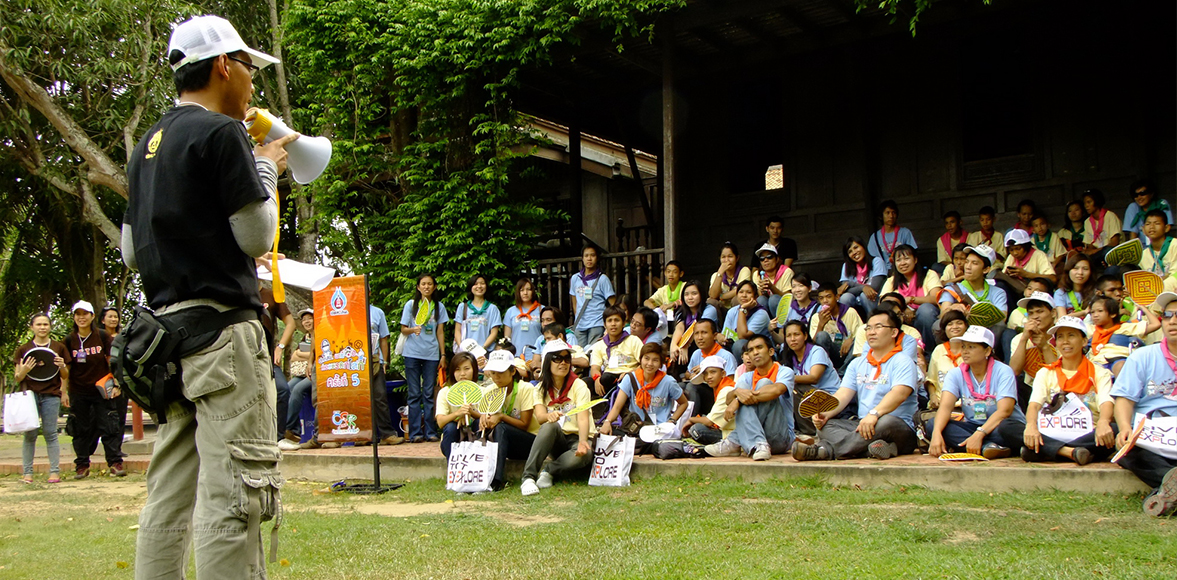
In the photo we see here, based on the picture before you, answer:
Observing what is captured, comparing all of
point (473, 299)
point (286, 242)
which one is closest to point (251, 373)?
point (473, 299)

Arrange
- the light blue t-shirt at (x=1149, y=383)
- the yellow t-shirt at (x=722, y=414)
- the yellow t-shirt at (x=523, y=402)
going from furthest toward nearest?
the yellow t-shirt at (x=523, y=402) < the yellow t-shirt at (x=722, y=414) < the light blue t-shirt at (x=1149, y=383)

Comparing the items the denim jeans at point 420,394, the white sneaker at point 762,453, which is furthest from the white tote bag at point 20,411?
the white sneaker at point 762,453

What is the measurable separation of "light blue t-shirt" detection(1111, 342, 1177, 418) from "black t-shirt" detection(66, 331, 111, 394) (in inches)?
391

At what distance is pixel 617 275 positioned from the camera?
14.0 meters

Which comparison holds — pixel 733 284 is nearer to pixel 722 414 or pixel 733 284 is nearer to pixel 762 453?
pixel 722 414

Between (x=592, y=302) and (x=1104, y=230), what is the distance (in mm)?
6014

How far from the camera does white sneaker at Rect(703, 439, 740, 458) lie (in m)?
8.66

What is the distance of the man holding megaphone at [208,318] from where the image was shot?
2.95 m

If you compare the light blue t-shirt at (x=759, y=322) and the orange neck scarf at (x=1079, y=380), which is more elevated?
the light blue t-shirt at (x=759, y=322)

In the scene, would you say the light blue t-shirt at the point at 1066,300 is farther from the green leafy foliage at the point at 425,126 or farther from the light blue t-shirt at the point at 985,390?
the green leafy foliage at the point at 425,126

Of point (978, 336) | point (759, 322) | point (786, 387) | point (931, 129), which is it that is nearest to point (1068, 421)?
point (978, 336)

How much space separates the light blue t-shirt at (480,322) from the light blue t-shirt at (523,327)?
170 millimetres

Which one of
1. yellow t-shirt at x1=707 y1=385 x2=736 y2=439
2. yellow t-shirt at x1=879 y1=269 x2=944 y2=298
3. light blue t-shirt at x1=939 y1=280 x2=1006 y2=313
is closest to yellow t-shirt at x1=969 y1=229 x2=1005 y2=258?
yellow t-shirt at x1=879 y1=269 x2=944 y2=298

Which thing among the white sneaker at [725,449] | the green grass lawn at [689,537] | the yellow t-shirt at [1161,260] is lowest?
the green grass lawn at [689,537]
